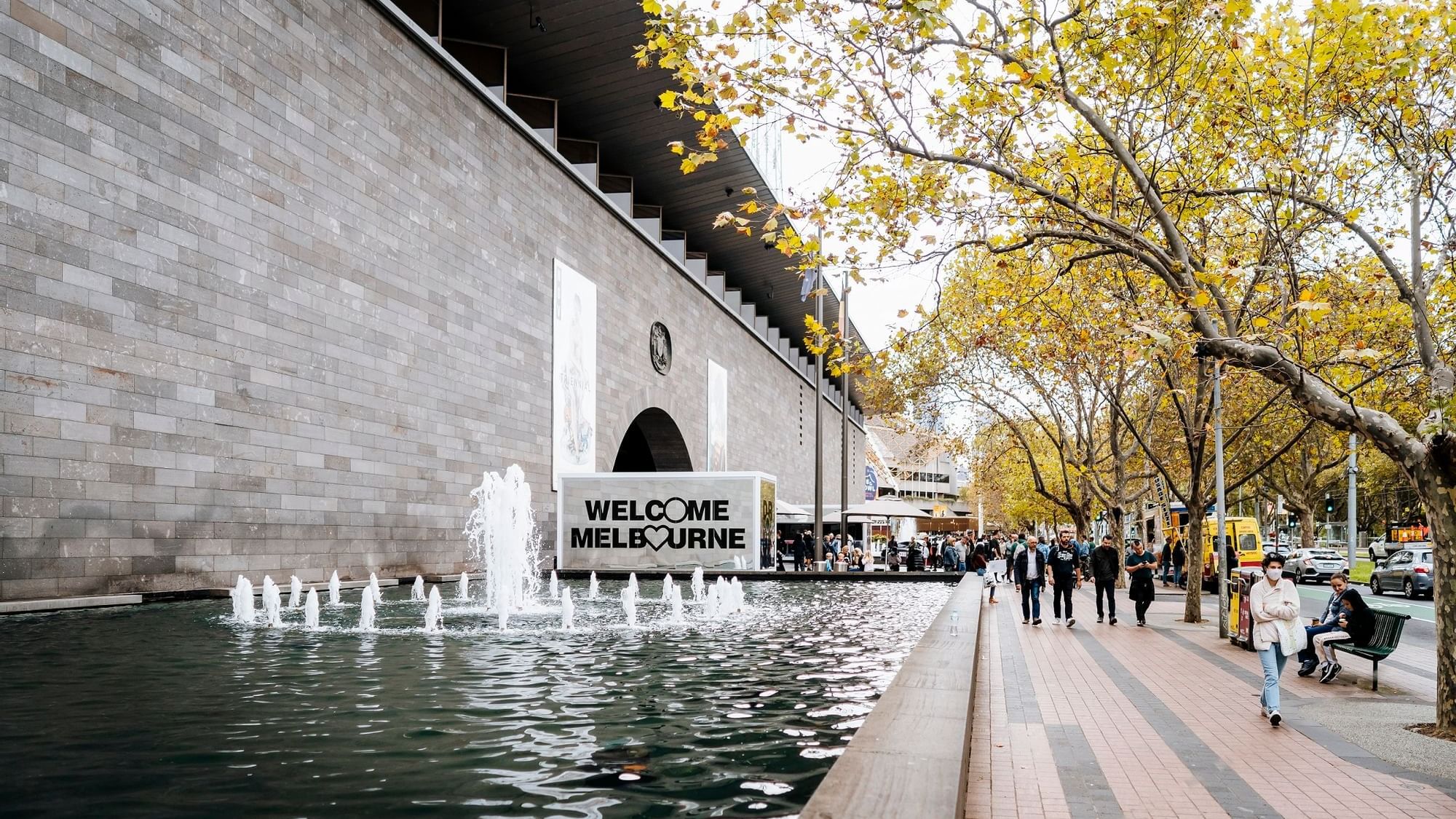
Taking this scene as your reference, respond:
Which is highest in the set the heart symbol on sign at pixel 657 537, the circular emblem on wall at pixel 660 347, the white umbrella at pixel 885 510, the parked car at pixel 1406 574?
the circular emblem on wall at pixel 660 347

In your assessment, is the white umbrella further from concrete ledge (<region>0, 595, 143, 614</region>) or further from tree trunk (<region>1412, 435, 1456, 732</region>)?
tree trunk (<region>1412, 435, 1456, 732</region>)

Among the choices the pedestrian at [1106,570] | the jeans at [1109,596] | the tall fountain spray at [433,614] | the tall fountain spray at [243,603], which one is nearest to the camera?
the tall fountain spray at [433,614]

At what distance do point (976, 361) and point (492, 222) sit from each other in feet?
44.8

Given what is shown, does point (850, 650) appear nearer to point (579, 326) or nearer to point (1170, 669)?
point (1170, 669)

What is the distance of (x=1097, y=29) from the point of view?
11.4m

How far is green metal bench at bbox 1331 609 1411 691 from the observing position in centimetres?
1087

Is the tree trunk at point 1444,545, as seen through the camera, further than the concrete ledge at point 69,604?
No

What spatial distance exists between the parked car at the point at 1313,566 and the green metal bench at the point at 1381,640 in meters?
30.9

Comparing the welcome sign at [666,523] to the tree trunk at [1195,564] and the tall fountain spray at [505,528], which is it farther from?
the tree trunk at [1195,564]

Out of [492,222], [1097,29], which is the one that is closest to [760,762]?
[1097,29]

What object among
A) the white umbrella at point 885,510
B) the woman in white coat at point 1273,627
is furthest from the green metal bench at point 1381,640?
the white umbrella at point 885,510

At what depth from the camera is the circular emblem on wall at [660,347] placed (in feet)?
120

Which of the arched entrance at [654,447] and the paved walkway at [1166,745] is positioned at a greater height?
the arched entrance at [654,447]

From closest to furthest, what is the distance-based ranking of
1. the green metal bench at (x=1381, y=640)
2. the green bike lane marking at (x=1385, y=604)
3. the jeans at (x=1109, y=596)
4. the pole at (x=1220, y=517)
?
the green metal bench at (x=1381, y=640) < the pole at (x=1220, y=517) < the jeans at (x=1109, y=596) < the green bike lane marking at (x=1385, y=604)
